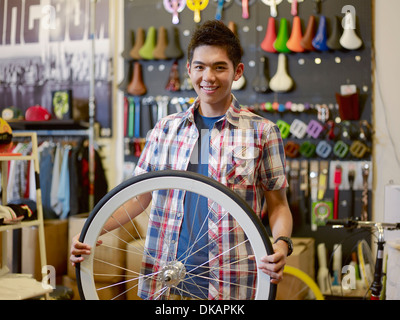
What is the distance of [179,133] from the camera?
1.27m

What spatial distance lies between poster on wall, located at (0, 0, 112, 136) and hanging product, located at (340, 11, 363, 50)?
1.76 metres

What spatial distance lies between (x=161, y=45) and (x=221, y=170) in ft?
8.19

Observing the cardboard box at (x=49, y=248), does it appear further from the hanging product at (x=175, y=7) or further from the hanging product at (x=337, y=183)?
the hanging product at (x=337, y=183)

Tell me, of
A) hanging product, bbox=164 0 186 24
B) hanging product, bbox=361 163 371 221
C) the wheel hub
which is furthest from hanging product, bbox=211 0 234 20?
the wheel hub

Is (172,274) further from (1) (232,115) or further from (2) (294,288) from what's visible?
(2) (294,288)

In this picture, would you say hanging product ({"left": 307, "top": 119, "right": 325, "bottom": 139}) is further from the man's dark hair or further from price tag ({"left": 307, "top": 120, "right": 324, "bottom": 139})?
the man's dark hair

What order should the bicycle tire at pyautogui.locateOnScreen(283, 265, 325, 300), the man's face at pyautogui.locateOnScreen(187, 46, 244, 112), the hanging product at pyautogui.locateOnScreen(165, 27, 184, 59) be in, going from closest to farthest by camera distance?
1. the man's face at pyautogui.locateOnScreen(187, 46, 244, 112)
2. the bicycle tire at pyautogui.locateOnScreen(283, 265, 325, 300)
3. the hanging product at pyautogui.locateOnScreen(165, 27, 184, 59)

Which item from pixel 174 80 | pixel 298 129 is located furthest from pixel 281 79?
pixel 174 80

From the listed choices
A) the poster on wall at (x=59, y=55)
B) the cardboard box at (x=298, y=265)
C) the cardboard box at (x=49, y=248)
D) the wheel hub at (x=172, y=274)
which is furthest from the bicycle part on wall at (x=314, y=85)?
the wheel hub at (x=172, y=274)

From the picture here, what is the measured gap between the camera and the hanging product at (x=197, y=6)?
343 cm

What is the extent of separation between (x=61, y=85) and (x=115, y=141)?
63 centimetres

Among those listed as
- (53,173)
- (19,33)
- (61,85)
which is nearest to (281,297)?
(53,173)

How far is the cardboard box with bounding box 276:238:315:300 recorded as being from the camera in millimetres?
2670

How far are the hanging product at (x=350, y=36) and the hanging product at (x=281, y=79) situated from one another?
15.9 inches
